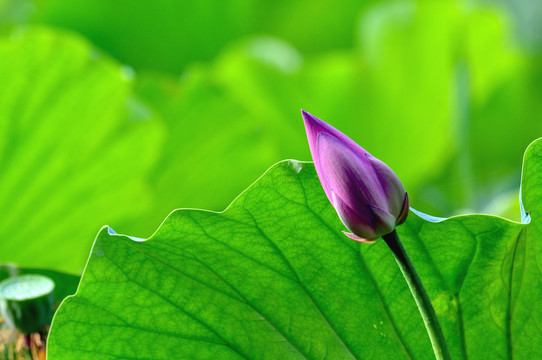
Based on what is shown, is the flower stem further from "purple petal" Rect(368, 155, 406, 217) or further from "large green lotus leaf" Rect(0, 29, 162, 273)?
"large green lotus leaf" Rect(0, 29, 162, 273)

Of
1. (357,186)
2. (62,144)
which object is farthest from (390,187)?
(62,144)

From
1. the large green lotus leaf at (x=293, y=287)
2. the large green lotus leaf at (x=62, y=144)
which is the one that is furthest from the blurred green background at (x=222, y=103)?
the large green lotus leaf at (x=293, y=287)

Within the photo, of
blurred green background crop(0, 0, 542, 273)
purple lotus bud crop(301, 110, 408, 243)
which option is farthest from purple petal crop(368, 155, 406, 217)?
blurred green background crop(0, 0, 542, 273)

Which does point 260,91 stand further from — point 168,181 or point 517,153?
point 517,153

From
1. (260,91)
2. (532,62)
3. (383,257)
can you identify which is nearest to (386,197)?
(383,257)

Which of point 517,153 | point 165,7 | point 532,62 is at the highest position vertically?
point 165,7

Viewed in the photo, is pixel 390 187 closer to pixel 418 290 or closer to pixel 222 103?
pixel 418 290
